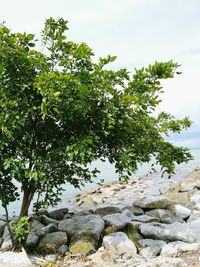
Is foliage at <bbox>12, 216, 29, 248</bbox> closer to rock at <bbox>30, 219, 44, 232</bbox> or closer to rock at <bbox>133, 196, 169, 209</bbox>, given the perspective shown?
rock at <bbox>30, 219, 44, 232</bbox>

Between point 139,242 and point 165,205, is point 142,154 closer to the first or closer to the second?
point 139,242

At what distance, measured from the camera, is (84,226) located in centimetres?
1005

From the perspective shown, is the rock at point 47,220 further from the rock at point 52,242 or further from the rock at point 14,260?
the rock at point 14,260

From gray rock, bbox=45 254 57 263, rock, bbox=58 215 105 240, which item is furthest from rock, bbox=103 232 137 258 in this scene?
gray rock, bbox=45 254 57 263

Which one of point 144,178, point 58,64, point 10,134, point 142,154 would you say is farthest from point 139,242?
point 144,178

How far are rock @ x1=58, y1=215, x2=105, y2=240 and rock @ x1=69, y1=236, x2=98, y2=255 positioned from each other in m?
0.24

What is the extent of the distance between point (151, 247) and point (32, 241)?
3.18 metres

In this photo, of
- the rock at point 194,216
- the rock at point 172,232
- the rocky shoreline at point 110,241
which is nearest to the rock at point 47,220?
the rocky shoreline at point 110,241

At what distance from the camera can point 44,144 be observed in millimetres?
9445

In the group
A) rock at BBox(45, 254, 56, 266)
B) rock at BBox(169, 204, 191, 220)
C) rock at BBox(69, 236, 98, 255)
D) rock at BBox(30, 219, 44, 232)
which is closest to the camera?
rock at BBox(45, 254, 56, 266)

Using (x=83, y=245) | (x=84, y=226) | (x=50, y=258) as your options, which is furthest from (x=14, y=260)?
(x=84, y=226)

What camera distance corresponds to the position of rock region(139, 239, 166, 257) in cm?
894

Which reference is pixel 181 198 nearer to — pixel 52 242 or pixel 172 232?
pixel 172 232

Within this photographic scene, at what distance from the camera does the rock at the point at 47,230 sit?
32.7ft
